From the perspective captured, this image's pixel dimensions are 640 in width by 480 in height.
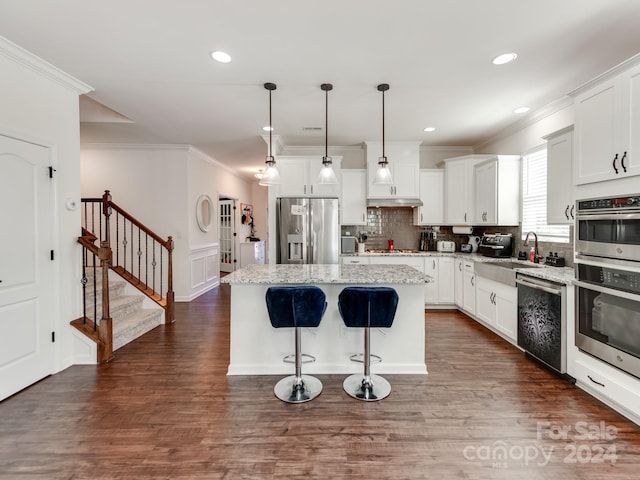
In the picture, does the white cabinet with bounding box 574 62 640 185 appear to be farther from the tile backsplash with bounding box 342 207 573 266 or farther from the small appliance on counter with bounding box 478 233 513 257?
the tile backsplash with bounding box 342 207 573 266

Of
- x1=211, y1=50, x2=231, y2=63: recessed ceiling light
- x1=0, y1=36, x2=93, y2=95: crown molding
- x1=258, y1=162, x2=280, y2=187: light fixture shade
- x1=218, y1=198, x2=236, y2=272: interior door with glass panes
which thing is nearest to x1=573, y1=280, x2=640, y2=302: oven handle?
x1=258, y1=162, x2=280, y2=187: light fixture shade

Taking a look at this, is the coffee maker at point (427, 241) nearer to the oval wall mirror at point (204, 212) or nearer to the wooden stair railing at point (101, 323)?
the oval wall mirror at point (204, 212)

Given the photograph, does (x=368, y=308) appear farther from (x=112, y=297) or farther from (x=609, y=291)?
(x=112, y=297)

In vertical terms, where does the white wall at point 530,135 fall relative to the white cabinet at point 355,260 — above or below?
above

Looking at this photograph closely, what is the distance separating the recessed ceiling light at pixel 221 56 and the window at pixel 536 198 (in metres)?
3.69

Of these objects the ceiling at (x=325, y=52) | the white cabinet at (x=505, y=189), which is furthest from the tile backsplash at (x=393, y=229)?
the ceiling at (x=325, y=52)

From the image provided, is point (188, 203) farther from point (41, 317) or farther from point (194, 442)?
point (194, 442)

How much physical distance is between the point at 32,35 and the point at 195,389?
9.91 feet

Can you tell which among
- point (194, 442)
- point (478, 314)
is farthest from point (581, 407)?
point (194, 442)

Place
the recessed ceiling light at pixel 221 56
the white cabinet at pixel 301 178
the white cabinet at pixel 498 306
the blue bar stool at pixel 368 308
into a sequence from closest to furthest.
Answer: the blue bar stool at pixel 368 308
the recessed ceiling light at pixel 221 56
the white cabinet at pixel 498 306
the white cabinet at pixel 301 178

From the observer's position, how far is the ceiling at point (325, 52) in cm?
196

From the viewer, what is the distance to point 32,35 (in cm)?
A: 222

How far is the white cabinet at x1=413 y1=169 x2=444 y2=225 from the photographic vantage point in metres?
4.95

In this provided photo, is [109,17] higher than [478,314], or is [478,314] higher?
[109,17]
